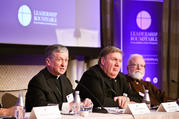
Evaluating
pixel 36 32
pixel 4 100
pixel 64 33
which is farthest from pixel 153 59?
pixel 4 100

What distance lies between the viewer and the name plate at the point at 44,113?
7.83ft

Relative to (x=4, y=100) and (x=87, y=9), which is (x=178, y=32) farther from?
(x=4, y=100)

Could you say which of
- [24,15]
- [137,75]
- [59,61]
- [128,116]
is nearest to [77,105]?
[128,116]

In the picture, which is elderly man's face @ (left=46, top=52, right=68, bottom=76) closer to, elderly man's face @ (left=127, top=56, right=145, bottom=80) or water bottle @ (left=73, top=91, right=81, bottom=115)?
water bottle @ (left=73, top=91, right=81, bottom=115)

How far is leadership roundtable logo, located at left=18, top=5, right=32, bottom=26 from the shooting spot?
4.80 m

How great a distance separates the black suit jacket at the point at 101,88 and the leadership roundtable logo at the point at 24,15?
1.51 m

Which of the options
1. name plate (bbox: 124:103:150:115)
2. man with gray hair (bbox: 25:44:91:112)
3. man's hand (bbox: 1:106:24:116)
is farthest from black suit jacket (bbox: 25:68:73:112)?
name plate (bbox: 124:103:150:115)

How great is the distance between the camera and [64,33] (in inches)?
207

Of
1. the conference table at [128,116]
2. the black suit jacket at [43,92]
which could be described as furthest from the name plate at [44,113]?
the black suit jacket at [43,92]

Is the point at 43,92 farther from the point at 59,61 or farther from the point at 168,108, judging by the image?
the point at 168,108

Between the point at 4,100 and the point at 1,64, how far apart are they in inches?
46.3

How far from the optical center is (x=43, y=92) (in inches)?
129

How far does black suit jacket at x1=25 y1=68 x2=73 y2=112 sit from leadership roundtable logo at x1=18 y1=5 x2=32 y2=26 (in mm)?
1496

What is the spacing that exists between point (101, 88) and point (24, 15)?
1834mm
